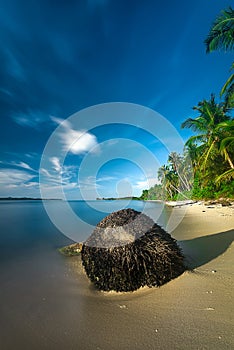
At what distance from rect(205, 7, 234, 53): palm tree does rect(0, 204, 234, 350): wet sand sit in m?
16.2

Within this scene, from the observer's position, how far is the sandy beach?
2156mm

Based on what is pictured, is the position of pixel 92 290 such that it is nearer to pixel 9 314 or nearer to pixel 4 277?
pixel 9 314

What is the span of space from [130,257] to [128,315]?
0.83 meters

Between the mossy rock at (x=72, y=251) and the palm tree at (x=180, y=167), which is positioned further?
the palm tree at (x=180, y=167)

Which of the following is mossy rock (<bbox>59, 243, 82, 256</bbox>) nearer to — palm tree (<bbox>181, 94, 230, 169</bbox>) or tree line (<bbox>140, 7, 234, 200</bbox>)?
tree line (<bbox>140, 7, 234, 200</bbox>)

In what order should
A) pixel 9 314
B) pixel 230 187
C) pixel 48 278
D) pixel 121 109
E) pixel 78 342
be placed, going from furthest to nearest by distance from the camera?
1. pixel 230 187
2. pixel 121 109
3. pixel 48 278
4. pixel 9 314
5. pixel 78 342

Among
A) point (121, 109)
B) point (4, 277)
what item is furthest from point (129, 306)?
point (121, 109)

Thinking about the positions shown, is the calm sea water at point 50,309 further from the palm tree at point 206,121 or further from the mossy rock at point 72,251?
the palm tree at point 206,121

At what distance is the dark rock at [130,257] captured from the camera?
3287mm

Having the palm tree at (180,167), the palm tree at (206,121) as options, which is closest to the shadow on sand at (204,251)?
the palm tree at (206,121)

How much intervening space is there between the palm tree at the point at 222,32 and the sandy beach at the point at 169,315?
1639 cm

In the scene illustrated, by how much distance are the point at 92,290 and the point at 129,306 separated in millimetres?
1130

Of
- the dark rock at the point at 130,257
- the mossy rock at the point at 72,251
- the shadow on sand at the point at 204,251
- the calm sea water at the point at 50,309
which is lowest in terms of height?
the calm sea water at the point at 50,309

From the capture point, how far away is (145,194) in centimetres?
13162
